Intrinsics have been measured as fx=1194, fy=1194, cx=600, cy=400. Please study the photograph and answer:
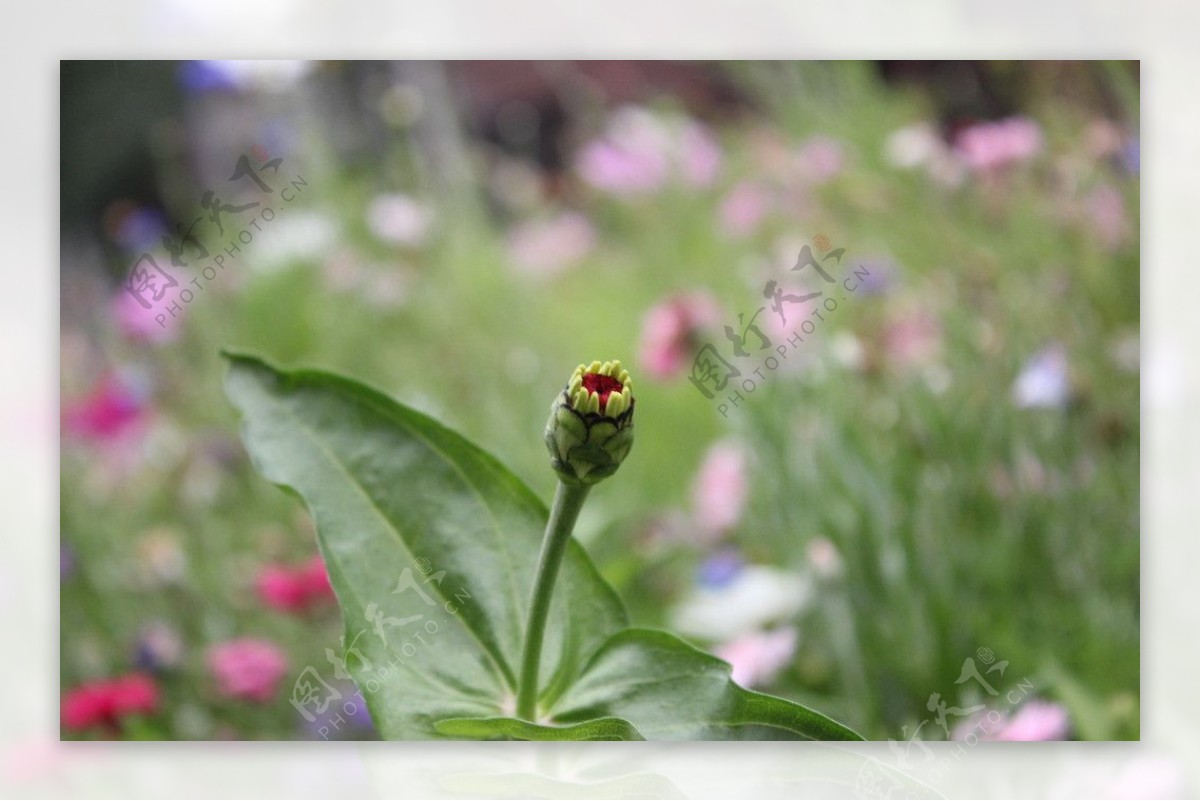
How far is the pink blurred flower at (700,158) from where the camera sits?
1.40 metres

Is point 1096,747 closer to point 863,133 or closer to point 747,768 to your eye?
point 747,768

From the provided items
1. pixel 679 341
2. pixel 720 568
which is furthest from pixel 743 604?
pixel 679 341

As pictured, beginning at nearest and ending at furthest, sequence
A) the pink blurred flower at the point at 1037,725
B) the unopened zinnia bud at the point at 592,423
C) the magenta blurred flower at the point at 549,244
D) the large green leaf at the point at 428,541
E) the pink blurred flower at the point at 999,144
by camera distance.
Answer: the unopened zinnia bud at the point at 592,423 → the large green leaf at the point at 428,541 → the pink blurred flower at the point at 1037,725 → the pink blurred flower at the point at 999,144 → the magenta blurred flower at the point at 549,244

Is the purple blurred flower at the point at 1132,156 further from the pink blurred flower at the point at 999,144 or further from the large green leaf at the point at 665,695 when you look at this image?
the large green leaf at the point at 665,695

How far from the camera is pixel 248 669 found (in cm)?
107

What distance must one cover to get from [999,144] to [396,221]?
0.69 meters

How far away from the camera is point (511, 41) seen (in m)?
1.02

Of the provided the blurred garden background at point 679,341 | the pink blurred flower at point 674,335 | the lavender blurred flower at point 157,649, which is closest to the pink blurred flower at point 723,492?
the blurred garden background at point 679,341

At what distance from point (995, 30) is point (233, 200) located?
0.75 m

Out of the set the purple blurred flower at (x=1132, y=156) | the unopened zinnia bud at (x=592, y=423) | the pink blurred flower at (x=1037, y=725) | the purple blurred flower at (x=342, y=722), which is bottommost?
the pink blurred flower at (x=1037, y=725)

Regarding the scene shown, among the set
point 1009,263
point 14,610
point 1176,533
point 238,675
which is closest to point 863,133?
point 1009,263

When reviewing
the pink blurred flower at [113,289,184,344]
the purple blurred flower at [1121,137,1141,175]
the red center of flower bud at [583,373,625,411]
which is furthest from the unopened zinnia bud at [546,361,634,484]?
the pink blurred flower at [113,289,184,344]

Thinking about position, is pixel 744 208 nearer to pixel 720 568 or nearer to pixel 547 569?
pixel 720 568

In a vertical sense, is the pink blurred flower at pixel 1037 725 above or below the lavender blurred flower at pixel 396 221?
below
